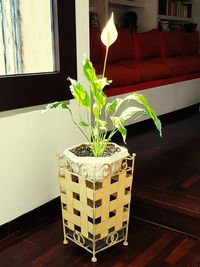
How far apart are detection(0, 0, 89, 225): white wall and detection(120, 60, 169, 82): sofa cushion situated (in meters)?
1.56

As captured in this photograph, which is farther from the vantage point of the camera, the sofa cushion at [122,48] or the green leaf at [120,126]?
the sofa cushion at [122,48]

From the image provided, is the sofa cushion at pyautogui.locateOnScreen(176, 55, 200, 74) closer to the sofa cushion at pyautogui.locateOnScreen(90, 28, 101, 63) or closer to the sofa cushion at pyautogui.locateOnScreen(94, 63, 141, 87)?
the sofa cushion at pyautogui.locateOnScreen(94, 63, 141, 87)

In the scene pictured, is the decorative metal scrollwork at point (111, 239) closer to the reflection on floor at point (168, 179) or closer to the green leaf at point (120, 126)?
the reflection on floor at point (168, 179)

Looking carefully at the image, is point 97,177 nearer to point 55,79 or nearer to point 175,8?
point 55,79

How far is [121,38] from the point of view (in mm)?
3633

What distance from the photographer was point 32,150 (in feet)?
5.19

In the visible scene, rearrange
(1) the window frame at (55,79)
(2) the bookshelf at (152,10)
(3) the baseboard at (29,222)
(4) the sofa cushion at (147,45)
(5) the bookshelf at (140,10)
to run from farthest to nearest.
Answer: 1. (5) the bookshelf at (140,10)
2. (2) the bookshelf at (152,10)
3. (4) the sofa cushion at (147,45)
4. (3) the baseboard at (29,222)
5. (1) the window frame at (55,79)

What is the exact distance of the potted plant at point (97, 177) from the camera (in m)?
1.31

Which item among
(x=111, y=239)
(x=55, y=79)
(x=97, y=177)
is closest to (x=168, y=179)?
(x=111, y=239)

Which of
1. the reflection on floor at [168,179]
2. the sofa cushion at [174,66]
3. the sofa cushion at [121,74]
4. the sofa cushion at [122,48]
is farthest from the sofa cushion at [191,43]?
the reflection on floor at [168,179]

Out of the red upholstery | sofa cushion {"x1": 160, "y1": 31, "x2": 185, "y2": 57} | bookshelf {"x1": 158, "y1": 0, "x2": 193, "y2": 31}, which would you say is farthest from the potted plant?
bookshelf {"x1": 158, "y1": 0, "x2": 193, "y2": 31}

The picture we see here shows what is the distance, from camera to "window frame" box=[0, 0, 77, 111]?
1.40m

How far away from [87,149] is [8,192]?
402mm

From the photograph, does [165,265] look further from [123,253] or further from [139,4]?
[139,4]
